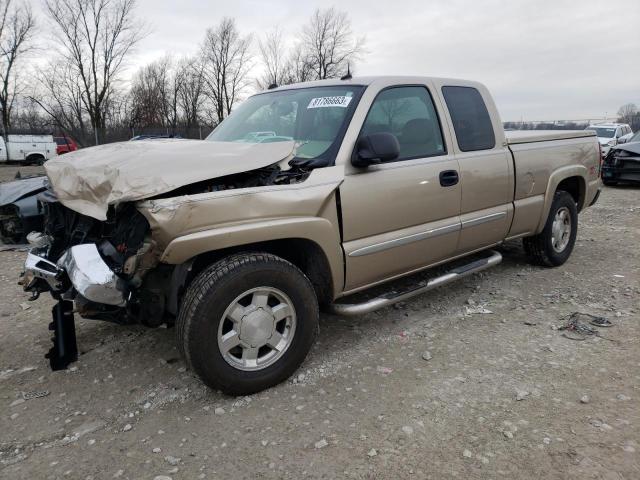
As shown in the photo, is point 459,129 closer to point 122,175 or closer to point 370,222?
point 370,222

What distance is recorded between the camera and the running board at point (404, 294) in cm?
319

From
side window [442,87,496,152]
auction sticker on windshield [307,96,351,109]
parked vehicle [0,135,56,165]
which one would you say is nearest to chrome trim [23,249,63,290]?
auction sticker on windshield [307,96,351,109]

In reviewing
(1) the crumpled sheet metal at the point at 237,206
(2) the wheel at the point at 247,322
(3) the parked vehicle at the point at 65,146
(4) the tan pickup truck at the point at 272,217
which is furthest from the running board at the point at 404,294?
(3) the parked vehicle at the point at 65,146

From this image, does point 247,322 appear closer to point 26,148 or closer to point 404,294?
point 404,294

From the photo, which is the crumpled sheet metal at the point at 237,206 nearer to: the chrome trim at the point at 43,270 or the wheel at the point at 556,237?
the chrome trim at the point at 43,270

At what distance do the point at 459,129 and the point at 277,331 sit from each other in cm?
227

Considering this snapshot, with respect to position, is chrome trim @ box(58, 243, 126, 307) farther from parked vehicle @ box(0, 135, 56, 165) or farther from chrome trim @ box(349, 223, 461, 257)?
parked vehicle @ box(0, 135, 56, 165)

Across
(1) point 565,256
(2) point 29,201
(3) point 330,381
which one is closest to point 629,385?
(3) point 330,381

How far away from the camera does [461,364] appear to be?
10.5 ft

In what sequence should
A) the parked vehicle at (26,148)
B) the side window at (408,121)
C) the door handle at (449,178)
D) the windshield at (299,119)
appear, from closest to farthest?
the windshield at (299,119)
the side window at (408,121)
the door handle at (449,178)
the parked vehicle at (26,148)

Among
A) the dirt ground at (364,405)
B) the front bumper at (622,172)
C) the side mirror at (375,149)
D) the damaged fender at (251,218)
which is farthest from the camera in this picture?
the front bumper at (622,172)

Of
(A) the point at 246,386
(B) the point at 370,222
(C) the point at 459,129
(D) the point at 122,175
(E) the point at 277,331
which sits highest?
(C) the point at 459,129

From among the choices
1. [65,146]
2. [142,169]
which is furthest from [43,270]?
[65,146]

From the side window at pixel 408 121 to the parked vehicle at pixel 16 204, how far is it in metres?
3.58
